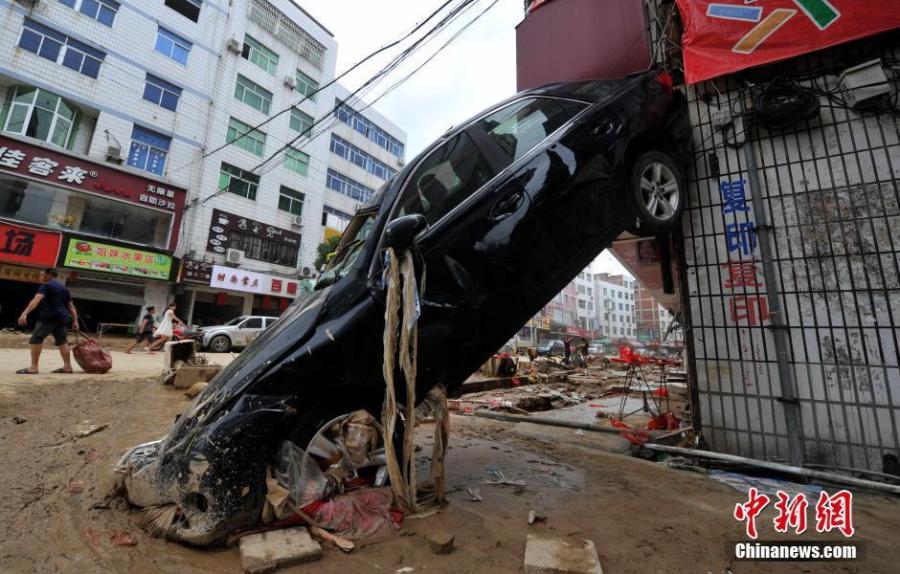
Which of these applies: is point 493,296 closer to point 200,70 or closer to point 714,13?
point 714,13

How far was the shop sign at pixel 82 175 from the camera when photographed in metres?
12.2

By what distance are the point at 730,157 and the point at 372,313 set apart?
3934 mm

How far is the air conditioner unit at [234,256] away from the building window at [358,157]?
31.4 ft

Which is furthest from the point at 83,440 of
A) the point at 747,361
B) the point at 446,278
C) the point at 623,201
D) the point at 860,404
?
the point at 860,404

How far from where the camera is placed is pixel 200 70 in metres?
17.2

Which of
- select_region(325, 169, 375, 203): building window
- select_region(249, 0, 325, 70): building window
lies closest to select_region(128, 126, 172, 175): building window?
select_region(325, 169, 375, 203): building window

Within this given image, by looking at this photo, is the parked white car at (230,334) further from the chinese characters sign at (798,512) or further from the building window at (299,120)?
the chinese characters sign at (798,512)

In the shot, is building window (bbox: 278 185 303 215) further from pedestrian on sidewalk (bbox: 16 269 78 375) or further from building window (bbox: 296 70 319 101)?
pedestrian on sidewalk (bbox: 16 269 78 375)

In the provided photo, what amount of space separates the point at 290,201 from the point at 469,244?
20746 mm

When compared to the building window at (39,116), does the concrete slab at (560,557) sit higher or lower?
lower

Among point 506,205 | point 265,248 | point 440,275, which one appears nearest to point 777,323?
point 506,205

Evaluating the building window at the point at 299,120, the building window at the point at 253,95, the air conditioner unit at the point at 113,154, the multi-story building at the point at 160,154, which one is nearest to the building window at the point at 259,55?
the multi-story building at the point at 160,154

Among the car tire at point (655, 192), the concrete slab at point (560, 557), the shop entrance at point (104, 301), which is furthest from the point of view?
the shop entrance at point (104, 301)

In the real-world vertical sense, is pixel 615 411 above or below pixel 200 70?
below
